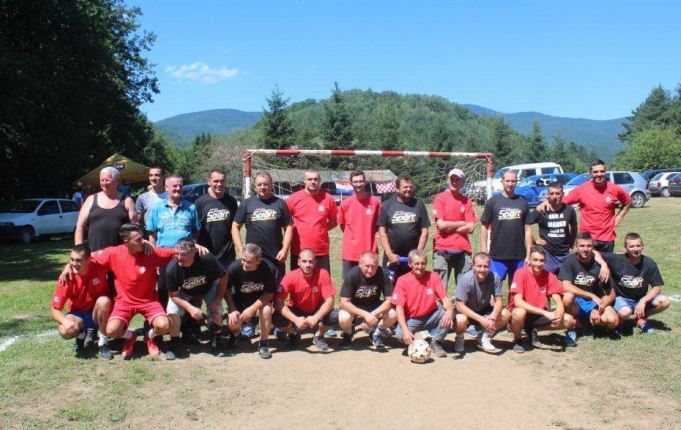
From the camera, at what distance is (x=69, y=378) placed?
5.27 meters

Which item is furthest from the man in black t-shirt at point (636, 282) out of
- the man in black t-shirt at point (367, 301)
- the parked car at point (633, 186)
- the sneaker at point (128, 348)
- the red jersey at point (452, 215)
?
the parked car at point (633, 186)

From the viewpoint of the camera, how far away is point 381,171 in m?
20.3

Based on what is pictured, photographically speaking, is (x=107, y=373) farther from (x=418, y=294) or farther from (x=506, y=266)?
(x=506, y=266)

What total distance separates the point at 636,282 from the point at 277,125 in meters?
36.2

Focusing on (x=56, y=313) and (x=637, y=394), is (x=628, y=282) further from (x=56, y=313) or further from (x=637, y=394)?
(x=56, y=313)

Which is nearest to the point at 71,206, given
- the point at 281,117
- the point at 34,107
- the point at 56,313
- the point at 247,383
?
the point at 34,107

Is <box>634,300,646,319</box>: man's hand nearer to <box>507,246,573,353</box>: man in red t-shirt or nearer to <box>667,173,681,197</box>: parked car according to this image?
<box>507,246,573,353</box>: man in red t-shirt

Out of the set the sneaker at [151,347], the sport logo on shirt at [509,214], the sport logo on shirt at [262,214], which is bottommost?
the sneaker at [151,347]

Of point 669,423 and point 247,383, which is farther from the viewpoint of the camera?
point 247,383

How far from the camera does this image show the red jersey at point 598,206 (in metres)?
7.28

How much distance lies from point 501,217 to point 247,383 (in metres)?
3.60

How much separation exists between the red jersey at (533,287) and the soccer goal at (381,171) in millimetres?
6485

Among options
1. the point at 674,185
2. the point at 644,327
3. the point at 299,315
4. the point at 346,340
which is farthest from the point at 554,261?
the point at 674,185

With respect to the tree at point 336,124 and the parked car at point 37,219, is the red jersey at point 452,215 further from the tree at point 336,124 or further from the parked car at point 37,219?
the tree at point 336,124
